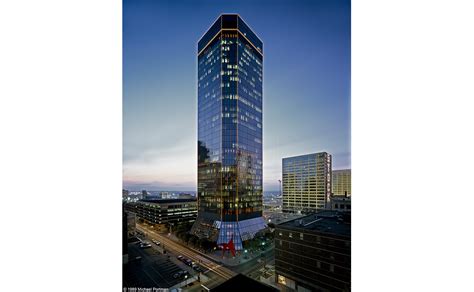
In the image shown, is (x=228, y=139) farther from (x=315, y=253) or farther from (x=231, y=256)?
(x=315, y=253)

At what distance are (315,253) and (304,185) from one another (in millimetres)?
1964

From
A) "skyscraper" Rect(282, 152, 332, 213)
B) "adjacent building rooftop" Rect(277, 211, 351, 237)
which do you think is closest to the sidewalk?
"adjacent building rooftop" Rect(277, 211, 351, 237)

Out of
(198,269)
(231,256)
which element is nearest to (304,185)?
(231,256)

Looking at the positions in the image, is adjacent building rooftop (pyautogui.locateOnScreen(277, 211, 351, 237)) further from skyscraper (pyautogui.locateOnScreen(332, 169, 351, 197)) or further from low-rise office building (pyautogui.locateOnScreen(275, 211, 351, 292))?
skyscraper (pyautogui.locateOnScreen(332, 169, 351, 197))

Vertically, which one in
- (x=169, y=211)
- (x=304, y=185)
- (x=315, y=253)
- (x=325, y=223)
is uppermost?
(x=304, y=185)

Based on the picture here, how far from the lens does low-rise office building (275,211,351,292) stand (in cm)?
512

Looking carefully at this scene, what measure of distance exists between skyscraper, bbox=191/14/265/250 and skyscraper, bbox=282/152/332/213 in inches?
77.3

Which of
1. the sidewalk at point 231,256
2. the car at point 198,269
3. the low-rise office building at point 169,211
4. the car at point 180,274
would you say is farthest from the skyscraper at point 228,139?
the car at point 180,274

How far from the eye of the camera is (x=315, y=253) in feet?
18.0

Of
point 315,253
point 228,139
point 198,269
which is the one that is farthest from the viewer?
point 228,139
